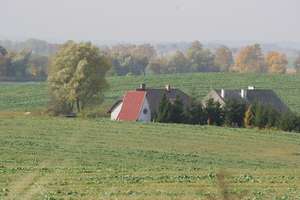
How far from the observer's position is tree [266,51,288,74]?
156625 millimetres

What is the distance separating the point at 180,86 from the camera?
88.8 m

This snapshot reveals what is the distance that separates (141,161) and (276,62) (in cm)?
13510

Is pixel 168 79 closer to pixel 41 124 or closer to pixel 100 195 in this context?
pixel 41 124

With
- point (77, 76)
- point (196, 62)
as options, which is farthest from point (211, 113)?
point (196, 62)

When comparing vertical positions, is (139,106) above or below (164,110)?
below

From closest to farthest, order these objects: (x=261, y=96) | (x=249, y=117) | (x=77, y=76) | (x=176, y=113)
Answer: (x=249, y=117) → (x=176, y=113) → (x=261, y=96) → (x=77, y=76)

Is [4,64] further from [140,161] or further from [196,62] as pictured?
[140,161]

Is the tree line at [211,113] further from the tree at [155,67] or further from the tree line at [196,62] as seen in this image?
the tree at [155,67]

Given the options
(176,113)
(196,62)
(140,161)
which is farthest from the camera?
(196,62)

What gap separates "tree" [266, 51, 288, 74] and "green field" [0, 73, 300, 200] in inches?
4402

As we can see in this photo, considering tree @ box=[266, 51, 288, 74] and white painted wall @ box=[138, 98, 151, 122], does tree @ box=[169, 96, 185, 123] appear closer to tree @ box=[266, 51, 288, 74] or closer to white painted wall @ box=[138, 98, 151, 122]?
white painted wall @ box=[138, 98, 151, 122]

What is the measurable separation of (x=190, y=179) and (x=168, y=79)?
75901 mm

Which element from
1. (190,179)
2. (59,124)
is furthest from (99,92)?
(190,179)

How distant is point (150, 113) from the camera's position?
59.3m
